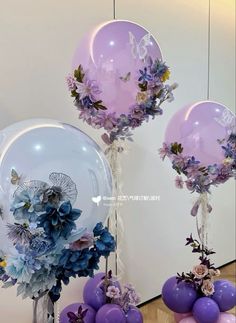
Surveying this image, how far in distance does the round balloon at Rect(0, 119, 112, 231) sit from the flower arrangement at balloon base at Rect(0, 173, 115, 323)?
3 centimetres

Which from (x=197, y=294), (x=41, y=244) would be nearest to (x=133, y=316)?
(x=197, y=294)

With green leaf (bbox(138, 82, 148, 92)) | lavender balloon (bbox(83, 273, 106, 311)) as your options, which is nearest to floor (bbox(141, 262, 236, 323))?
lavender balloon (bbox(83, 273, 106, 311))

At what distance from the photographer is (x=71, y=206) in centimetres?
121

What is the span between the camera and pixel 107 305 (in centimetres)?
197

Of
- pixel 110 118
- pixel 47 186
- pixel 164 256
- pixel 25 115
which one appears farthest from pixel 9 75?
pixel 164 256

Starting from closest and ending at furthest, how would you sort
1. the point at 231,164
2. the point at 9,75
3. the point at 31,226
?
the point at 31,226 → the point at 9,75 → the point at 231,164

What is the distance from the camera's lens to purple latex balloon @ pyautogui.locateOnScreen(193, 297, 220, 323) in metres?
2.14

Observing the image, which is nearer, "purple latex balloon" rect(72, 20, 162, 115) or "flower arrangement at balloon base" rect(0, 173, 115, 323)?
"flower arrangement at balloon base" rect(0, 173, 115, 323)

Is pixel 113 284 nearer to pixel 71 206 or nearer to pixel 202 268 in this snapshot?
pixel 202 268

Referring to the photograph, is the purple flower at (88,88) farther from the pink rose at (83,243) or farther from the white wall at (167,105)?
the pink rose at (83,243)

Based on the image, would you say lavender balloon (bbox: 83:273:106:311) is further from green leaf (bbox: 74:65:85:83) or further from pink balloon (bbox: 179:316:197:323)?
green leaf (bbox: 74:65:85:83)

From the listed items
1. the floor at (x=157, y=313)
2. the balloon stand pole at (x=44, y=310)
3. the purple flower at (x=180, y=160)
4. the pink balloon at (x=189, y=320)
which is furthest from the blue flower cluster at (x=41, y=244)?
the floor at (x=157, y=313)

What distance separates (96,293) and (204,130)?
1123 millimetres

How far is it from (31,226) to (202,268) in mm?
1431
